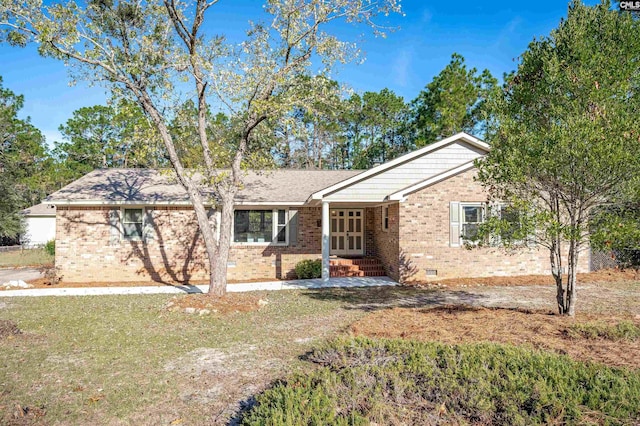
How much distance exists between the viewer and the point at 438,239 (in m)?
13.6

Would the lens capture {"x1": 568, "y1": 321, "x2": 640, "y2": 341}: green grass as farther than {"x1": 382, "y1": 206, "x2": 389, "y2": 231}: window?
No

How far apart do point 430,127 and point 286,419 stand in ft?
105

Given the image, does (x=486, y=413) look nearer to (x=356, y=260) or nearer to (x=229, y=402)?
(x=229, y=402)

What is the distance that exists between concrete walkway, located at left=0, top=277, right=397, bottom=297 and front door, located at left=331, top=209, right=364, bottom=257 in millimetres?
2947

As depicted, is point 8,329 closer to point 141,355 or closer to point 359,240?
point 141,355

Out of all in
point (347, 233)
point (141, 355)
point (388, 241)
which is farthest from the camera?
point (347, 233)

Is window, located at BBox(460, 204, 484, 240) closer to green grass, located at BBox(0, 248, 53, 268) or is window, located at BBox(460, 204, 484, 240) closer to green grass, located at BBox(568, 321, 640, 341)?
green grass, located at BBox(568, 321, 640, 341)

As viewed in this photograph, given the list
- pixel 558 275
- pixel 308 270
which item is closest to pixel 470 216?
pixel 558 275

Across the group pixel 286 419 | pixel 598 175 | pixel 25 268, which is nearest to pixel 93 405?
pixel 286 419

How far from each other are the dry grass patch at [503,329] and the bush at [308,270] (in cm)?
606

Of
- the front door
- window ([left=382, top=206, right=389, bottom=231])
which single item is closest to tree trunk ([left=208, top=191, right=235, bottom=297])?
window ([left=382, top=206, right=389, bottom=231])

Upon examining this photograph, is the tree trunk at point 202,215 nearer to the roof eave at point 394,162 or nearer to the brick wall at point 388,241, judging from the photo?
the roof eave at point 394,162

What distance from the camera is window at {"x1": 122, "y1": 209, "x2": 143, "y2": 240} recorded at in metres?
14.5

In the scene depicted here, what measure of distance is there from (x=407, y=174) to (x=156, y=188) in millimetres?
9843
